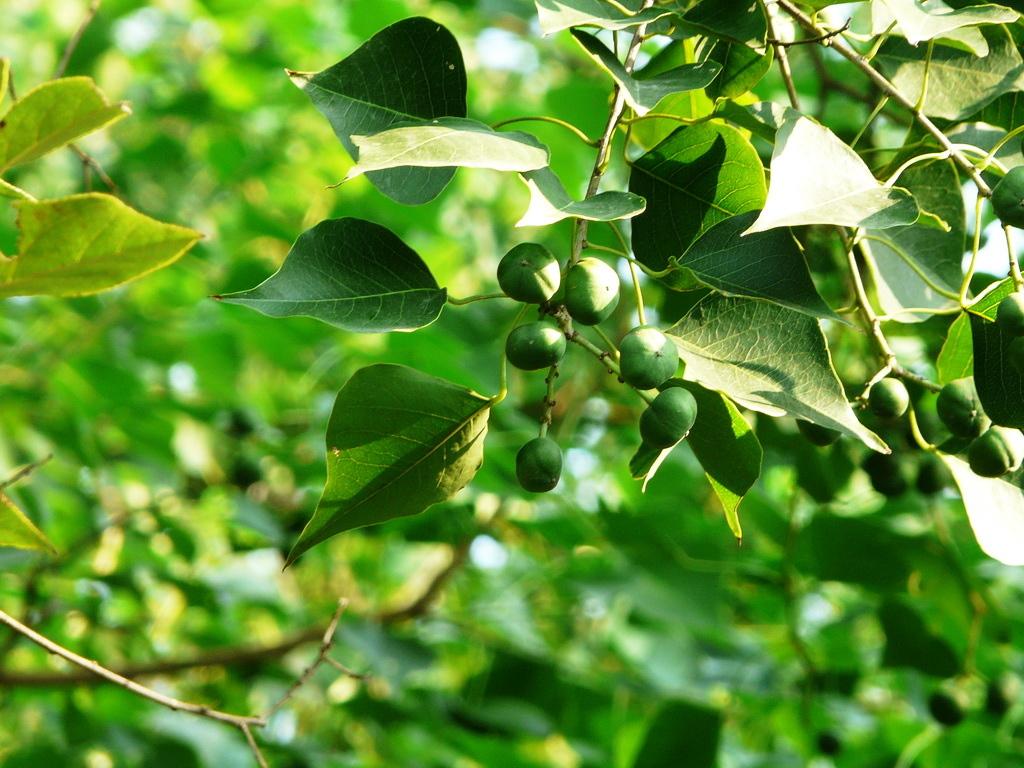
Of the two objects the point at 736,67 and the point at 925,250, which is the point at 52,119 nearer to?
the point at 736,67

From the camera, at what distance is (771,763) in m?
2.50

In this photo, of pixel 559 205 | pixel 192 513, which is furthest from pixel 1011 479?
pixel 192 513

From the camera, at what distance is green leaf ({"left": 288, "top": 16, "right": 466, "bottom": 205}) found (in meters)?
0.92

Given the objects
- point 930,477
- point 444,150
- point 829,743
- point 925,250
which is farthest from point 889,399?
point 829,743

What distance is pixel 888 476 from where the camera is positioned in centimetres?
152

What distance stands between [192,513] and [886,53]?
6.75 ft

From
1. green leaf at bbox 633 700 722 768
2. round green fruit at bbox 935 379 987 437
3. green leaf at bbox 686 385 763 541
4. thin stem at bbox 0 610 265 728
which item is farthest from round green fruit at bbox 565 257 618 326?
green leaf at bbox 633 700 722 768

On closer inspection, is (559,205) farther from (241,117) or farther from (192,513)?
(241,117)

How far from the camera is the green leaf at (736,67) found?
3.10 feet

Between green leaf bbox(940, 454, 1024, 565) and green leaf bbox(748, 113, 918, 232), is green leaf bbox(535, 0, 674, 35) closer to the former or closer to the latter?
green leaf bbox(748, 113, 918, 232)

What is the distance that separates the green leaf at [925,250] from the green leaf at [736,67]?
8.5 inches

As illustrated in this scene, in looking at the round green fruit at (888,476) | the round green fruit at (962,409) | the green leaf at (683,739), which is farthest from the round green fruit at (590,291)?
the green leaf at (683,739)

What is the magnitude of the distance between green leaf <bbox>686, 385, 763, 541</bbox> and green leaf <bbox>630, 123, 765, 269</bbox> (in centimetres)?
13

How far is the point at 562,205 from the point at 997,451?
1.37 ft
